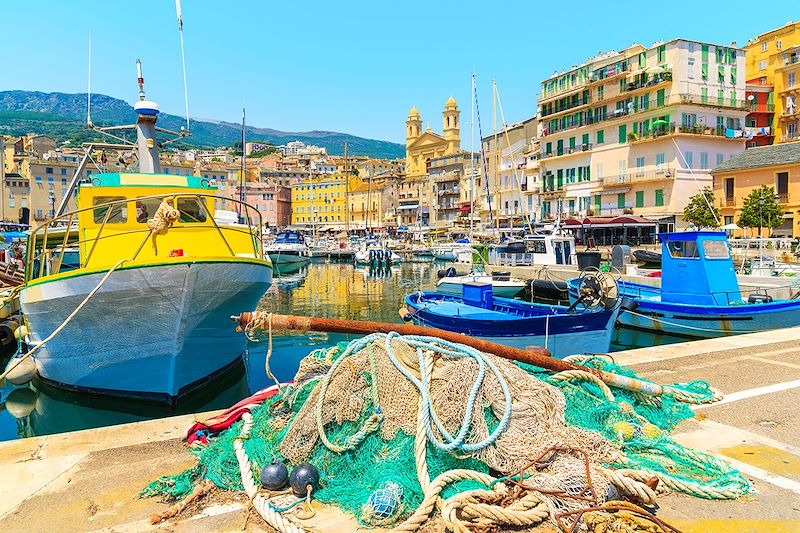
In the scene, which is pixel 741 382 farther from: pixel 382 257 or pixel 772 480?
pixel 382 257

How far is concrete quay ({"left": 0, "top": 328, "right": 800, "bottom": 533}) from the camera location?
3.96 m

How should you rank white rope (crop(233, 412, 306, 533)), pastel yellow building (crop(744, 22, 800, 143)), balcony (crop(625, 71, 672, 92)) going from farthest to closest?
1. pastel yellow building (crop(744, 22, 800, 143))
2. balcony (crop(625, 71, 672, 92))
3. white rope (crop(233, 412, 306, 533))

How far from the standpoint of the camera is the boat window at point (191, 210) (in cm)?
1042

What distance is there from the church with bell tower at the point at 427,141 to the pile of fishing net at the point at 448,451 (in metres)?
103

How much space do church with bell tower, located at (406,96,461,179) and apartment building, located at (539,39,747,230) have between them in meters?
54.9

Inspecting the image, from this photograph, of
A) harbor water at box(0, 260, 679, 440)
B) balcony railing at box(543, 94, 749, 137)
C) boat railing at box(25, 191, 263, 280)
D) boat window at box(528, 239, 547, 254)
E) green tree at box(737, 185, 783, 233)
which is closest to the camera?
boat railing at box(25, 191, 263, 280)

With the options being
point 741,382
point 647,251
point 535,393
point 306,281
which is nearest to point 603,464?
point 535,393

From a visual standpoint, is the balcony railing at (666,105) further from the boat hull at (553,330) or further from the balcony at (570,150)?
the boat hull at (553,330)

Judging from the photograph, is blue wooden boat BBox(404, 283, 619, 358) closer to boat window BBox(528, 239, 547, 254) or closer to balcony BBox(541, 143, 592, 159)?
boat window BBox(528, 239, 547, 254)

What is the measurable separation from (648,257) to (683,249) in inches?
958

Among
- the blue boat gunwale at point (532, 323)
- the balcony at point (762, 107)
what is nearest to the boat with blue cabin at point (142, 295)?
the blue boat gunwale at point (532, 323)

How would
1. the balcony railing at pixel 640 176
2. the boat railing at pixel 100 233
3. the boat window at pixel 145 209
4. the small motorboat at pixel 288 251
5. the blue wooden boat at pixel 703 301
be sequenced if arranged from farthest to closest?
the small motorboat at pixel 288 251 < the balcony railing at pixel 640 176 < the blue wooden boat at pixel 703 301 < the boat window at pixel 145 209 < the boat railing at pixel 100 233

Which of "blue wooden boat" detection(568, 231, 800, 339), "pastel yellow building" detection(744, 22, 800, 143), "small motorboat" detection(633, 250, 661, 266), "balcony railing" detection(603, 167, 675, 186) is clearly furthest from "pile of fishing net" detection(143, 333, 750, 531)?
"pastel yellow building" detection(744, 22, 800, 143)

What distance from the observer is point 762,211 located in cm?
3656
